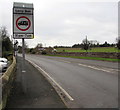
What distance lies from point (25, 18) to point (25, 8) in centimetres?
37

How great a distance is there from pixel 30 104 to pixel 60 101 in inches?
42.2

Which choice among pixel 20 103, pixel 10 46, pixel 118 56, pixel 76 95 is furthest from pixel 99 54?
pixel 10 46

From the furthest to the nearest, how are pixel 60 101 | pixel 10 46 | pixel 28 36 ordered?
pixel 10 46, pixel 28 36, pixel 60 101

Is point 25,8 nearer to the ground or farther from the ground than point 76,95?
farther from the ground

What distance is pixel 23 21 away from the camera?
6.22 metres

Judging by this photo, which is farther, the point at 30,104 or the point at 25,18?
the point at 25,18

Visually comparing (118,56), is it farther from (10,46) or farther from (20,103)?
(10,46)

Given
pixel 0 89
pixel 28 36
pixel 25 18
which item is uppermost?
pixel 25 18

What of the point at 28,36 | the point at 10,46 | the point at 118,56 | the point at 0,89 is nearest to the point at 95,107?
the point at 0,89

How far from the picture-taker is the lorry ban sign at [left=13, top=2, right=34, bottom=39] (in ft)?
20.0

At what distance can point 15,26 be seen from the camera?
6129 millimetres

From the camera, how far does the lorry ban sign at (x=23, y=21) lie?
610cm

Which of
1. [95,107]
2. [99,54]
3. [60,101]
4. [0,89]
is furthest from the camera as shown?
[99,54]

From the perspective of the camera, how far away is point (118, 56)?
2650cm
